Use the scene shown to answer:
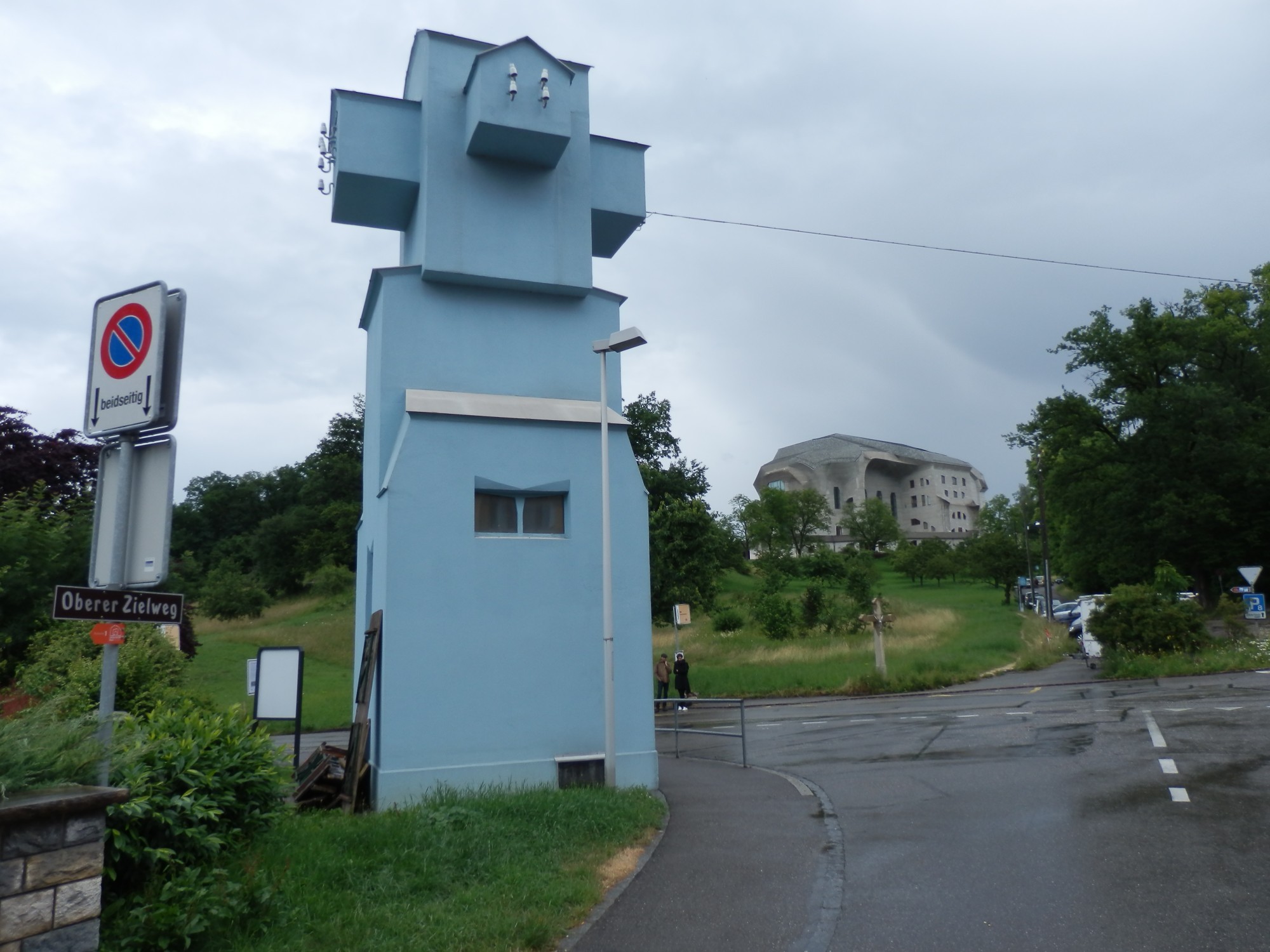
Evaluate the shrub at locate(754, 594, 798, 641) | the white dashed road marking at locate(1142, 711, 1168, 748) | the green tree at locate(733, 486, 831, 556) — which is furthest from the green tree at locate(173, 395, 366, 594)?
the white dashed road marking at locate(1142, 711, 1168, 748)

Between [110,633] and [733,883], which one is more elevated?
[110,633]

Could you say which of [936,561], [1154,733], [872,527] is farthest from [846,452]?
[1154,733]

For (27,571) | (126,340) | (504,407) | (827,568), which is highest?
(827,568)

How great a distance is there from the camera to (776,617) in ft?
131

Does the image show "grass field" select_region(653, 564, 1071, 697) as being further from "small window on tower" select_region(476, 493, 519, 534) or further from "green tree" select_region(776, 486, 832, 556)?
"green tree" select_region(776, 486, 832, 556)

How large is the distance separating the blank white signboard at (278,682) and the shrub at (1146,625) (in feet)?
80.7

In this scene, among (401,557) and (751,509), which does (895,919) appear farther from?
(751,509)

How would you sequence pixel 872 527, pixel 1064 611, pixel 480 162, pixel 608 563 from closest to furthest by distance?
pixel 608 563 < pixel 480 162 < pixel 1064 611 < pixel 872 527

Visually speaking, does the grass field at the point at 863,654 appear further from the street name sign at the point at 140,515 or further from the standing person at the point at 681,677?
the street name sign at the point at 140,515

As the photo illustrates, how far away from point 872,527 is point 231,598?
7370 centimetres

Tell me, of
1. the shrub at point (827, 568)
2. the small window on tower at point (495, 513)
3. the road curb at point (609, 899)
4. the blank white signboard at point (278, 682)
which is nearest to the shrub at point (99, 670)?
the blank white signboard at point (278, 682)

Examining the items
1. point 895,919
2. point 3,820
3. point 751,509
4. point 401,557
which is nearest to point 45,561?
point 401,557

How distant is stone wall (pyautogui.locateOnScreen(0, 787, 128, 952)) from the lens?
170 inches

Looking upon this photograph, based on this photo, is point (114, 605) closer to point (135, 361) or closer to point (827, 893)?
point (135, 361)
